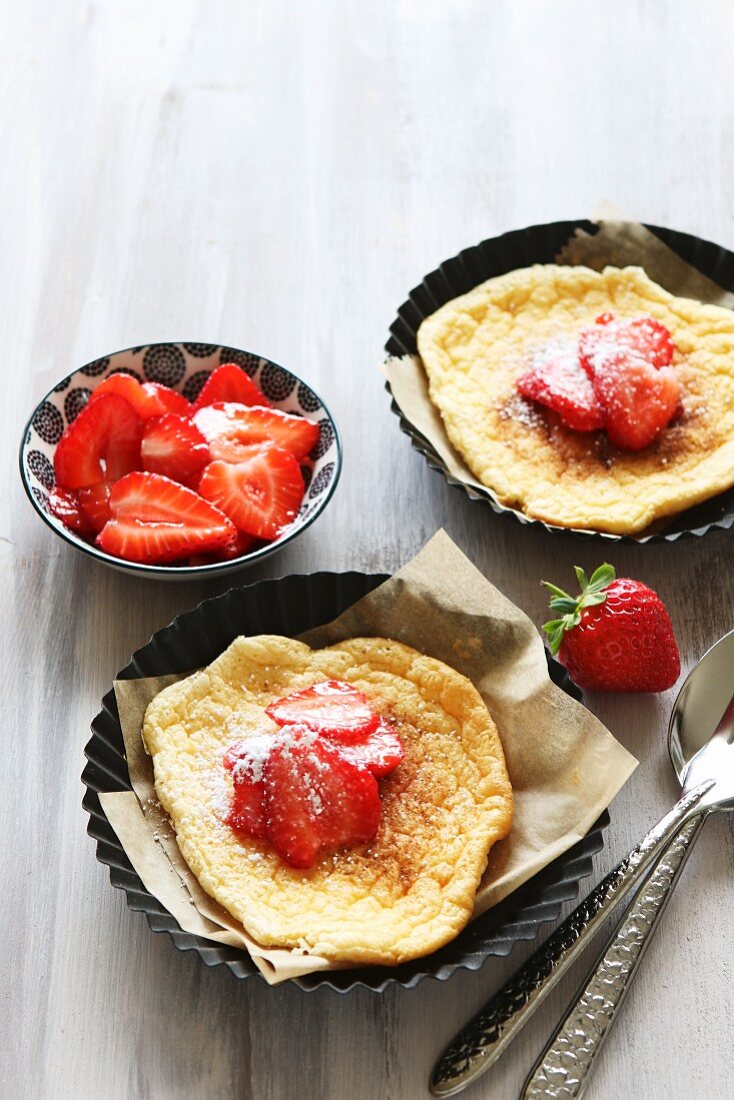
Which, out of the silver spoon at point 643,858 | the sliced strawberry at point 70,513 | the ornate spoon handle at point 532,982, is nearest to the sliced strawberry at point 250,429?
the sliced strawberry at point 70,513

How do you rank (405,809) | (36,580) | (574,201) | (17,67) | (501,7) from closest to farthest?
(405,809) → (36,580) → (574,201) → (17,67) → (501,7)

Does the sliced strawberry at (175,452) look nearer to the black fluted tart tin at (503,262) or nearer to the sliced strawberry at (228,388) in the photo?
the sliced strawberry at (228,388)

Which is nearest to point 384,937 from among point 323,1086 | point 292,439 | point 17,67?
point 323,1086

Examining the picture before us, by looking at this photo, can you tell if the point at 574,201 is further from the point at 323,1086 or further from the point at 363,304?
the point at 323,1086

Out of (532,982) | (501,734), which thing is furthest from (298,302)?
(532,982)

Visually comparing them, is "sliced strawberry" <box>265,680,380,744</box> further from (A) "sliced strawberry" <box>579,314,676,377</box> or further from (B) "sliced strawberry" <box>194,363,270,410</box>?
(A) "sliced strawberry" <box>579,314,676,377</box>

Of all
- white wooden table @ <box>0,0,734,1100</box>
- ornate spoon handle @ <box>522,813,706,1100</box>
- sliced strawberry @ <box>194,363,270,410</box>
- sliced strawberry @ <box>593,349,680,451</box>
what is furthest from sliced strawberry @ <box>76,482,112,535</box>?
ornate spoon handle @ <box>522,813,706,1100</box>
